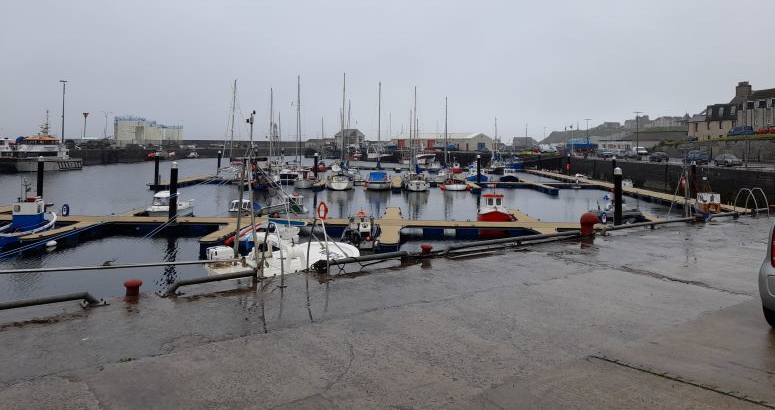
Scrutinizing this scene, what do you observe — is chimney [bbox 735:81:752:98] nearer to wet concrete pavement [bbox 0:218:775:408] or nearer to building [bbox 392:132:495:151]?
building [bbox 392:132:495:151]

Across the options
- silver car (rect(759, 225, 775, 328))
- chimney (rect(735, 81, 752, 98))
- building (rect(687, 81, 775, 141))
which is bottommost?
silver car (rect(759, 225, 775, 328))

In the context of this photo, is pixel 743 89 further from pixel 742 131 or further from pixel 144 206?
pixel 144 206

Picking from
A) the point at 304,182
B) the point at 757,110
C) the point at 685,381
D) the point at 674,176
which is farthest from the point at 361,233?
the point at 757,110

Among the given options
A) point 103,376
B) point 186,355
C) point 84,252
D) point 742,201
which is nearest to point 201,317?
point 186,355

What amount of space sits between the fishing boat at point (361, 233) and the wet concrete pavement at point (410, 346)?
18046mm

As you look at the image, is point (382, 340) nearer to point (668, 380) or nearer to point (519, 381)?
point (519, 381)

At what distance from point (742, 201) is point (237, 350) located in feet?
159

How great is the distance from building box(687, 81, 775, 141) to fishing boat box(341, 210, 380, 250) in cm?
7350

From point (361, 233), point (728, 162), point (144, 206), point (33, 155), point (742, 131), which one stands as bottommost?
point (361, 233)

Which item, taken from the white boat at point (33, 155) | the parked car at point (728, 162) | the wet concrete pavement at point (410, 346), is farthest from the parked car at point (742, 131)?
the white boat at point (33, 155)

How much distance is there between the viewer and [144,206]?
161ft

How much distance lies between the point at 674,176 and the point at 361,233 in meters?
47.7

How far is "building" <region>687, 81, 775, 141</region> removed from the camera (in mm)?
74500

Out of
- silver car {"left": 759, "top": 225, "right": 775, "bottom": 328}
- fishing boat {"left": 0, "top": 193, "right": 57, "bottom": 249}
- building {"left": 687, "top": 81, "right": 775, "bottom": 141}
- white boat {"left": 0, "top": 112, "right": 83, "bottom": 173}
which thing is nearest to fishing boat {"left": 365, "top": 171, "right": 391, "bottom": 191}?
fishing boat {"left": 0, "top": 193, "right": 57, "bottom": 249}
